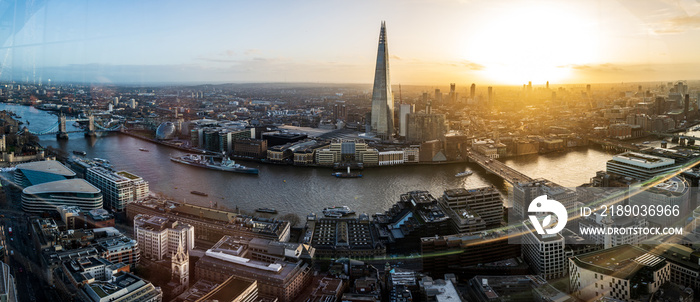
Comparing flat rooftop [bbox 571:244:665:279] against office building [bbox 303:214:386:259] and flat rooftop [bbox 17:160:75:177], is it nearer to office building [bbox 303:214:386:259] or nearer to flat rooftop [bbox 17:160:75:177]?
office building [bbox 303:214:386:259]

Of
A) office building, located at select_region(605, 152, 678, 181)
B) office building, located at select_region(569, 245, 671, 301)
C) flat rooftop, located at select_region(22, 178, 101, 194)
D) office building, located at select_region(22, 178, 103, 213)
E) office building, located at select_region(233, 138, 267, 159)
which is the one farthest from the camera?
office building, located at select_region(233, 138, 267, 159)

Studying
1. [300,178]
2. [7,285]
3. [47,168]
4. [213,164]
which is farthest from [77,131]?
[7,285]

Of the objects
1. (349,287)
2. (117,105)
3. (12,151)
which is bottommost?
(349,287)

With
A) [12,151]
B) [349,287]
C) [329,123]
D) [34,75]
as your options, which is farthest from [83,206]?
[329,123]

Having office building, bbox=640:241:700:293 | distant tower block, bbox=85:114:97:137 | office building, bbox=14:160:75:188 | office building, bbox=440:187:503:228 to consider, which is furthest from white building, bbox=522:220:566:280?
distant tower block, bbox=85:114:97:137

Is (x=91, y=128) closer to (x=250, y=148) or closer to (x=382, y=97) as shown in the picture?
(x=250, y=148)

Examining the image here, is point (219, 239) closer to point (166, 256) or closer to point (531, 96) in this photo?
point (166, 256)

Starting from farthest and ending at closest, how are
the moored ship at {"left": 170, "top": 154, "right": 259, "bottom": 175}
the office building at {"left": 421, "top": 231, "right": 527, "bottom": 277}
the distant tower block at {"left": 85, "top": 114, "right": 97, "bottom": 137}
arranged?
the distant tower block at {"left": 85, "top": 114, "right": 97, "bottom": 137}
the moored ship at {"left": 170, "top": 154, "right": 259, "bottom": 175}
the office building at {"left": 421, "top": 231, "right": 527, "bottom": 277}
